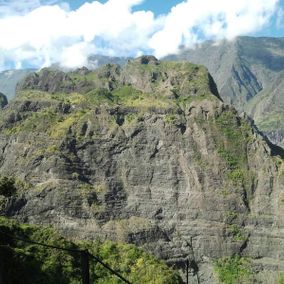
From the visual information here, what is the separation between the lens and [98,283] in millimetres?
94250

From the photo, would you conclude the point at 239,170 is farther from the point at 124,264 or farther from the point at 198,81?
the point at 124,264

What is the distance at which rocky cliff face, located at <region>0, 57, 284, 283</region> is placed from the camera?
151 m

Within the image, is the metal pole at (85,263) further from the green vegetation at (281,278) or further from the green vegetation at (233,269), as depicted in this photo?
the green vegetation at (233,269)

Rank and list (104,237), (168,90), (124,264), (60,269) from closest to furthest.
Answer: (60,269)
(124,264)
(104,237)
(168,90)

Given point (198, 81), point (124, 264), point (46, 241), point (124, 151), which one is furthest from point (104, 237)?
point (198, 81)

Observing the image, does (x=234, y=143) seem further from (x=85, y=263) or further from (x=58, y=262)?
(x=85, y=263)

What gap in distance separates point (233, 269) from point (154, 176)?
34442mm

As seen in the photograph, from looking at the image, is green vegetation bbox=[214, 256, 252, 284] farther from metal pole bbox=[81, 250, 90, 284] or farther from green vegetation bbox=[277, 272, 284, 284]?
metal pole bbox=[81, 250, 90, 284]

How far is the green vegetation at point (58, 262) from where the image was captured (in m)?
81.7

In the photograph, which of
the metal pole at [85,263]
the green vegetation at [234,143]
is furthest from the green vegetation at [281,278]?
the metal pole at [85,263]

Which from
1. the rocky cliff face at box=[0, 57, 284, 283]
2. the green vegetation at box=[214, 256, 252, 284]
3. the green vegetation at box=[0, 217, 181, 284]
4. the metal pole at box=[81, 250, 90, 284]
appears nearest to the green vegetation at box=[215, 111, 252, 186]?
the rocky cliff face at box=[0, 57, 284, 283]

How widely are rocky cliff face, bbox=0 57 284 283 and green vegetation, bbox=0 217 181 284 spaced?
131 feet

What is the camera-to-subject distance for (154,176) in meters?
164

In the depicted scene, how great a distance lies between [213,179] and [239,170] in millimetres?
7903
